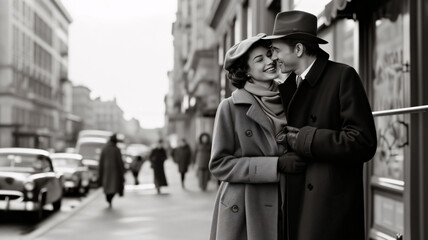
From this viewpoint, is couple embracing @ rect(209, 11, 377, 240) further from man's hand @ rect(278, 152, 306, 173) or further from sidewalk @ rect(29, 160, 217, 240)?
sidewalk @ rect(29, 160, 217, 240)

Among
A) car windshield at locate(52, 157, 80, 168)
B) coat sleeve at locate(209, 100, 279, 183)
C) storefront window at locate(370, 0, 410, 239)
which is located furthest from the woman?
car windshield at locate(52, 157, 80, 168)

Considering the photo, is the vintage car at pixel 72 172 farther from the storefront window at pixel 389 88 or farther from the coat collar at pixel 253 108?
the coat collar at pixel 253 108

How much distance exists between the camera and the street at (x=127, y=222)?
1066cm

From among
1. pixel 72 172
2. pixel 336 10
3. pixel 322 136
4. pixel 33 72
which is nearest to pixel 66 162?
pixel 72 172

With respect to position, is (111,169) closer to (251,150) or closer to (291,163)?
(251,150)

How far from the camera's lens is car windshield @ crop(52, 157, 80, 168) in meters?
20.2

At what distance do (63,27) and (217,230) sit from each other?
93.0 metres

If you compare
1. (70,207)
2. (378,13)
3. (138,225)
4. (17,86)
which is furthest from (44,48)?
(378,13)

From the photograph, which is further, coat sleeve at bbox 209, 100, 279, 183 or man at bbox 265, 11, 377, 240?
coat sleeve at bbox 209, 100, 279, 183

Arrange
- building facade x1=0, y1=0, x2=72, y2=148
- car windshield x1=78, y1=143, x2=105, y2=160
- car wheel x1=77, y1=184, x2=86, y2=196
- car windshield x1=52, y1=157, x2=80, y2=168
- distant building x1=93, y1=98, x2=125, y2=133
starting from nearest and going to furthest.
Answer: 1. car wheel x1=77, y1=184, x2=86, y2=196
2. car windshield x1=52, y1=157, x2=80, y2=168
3. car windshield x1=78, y1=143, x2=105, y2=160
4. building facade x1=0, y1=0, x2=72, y2=148
5. distant building x1=93, y1=98, x2=125, y2=133

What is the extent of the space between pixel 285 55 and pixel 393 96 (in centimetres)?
395

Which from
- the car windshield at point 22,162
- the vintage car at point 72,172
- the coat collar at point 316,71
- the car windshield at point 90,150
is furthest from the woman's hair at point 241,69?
the car windshield at point 90,150

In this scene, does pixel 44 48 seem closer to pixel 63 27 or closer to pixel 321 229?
pixel 63 27

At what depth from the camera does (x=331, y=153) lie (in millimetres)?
2957
